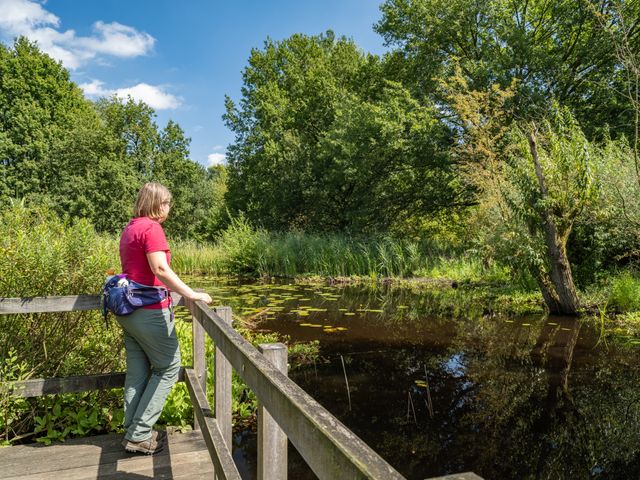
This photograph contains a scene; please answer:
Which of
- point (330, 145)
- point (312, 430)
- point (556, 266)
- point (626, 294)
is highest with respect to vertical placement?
point (330, 145)

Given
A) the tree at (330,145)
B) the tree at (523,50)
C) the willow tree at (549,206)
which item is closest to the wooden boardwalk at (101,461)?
the willow tree at (549,206)

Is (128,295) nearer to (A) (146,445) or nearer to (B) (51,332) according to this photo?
(A) (146,445)

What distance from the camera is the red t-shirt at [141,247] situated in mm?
2859

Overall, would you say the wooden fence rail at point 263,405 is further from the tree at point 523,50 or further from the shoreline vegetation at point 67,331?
the tree at point 523,50

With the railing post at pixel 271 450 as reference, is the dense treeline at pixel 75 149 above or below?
above

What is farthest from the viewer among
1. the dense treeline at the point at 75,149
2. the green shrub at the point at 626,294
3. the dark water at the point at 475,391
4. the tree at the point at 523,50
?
the dense treeline at the point at 75,149

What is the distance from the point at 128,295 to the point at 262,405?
172cm

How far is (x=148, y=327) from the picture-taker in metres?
2.96

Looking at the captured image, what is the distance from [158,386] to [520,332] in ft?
23.6

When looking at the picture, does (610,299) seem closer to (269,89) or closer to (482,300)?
(482,300)

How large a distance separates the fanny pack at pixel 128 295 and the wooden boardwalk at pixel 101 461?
101 centimetres

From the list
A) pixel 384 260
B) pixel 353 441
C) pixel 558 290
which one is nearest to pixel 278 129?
pixel 384 260

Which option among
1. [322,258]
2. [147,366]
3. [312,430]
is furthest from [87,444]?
[322,258]

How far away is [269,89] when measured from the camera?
102 feet
